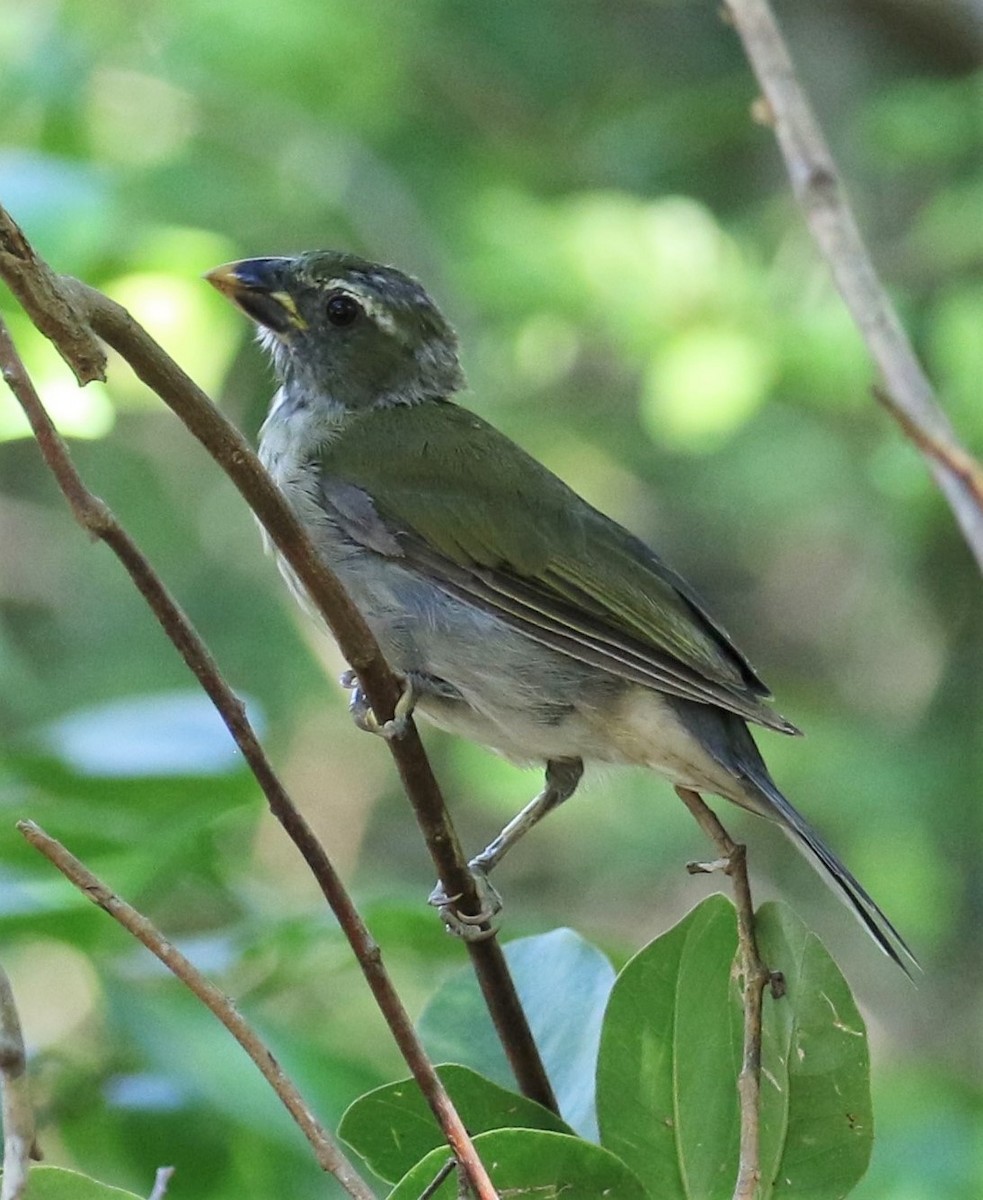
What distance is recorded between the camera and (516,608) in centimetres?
302

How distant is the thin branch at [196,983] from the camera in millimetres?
1328

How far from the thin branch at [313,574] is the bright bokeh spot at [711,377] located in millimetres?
3959

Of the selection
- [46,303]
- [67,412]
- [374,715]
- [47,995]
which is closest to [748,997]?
[374,715]

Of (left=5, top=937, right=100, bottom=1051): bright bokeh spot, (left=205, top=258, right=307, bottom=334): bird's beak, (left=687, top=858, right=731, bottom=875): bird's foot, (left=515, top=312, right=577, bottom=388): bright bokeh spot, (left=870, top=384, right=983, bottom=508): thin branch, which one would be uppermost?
(left=515, top=312, right=577, bottom=388): bright bokeh spot

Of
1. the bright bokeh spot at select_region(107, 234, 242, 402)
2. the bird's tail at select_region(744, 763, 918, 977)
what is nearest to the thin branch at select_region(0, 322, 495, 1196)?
the bird's tail at select_region(744, 763, 918, 977)

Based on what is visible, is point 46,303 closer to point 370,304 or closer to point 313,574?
point 313,574

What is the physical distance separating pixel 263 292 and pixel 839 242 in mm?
1742

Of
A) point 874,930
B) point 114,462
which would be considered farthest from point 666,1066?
point 114,462

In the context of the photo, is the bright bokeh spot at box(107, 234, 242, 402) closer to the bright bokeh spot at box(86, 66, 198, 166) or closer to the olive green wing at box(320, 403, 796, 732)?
the olive green wing at box(320, 403, 796, 732)

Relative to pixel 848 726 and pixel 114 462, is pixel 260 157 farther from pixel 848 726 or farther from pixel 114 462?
pixel 848 726

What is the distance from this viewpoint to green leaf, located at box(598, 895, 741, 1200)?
5.49 feet

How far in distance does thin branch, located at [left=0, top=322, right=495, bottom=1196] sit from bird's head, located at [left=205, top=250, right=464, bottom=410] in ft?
A: 7.60

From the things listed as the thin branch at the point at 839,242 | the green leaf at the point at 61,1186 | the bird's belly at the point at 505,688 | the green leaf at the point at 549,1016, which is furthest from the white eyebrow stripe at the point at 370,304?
the green leaf at the point at 61,1186

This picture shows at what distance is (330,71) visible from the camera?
7.53 metres
